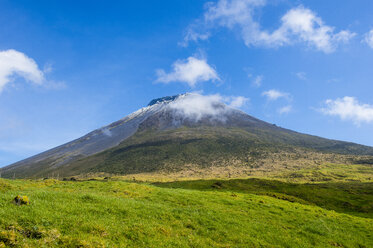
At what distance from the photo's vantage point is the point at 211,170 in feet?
563

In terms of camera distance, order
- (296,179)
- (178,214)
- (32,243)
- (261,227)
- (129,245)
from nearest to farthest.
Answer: (32,243), (129,245), (178,214), (261,227), (296,179)

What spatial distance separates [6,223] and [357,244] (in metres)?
28.4

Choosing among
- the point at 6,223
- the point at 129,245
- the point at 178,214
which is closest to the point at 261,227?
the point at 178,214

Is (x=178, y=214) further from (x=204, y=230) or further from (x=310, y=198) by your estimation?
(x=310, y=198)

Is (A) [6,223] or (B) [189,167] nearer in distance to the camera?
(A) [6,223]

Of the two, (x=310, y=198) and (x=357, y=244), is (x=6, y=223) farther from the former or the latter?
(x=310, y=198)

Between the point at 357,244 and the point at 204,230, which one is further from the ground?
the point at 204,230

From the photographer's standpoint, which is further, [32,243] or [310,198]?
[310,198]

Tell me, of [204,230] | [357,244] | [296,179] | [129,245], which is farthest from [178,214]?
[296,179]

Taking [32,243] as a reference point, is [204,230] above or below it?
below

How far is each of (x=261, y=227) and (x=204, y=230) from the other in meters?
6.58

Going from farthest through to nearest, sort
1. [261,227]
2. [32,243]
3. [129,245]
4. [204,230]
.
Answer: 1. [261,227]
2. [204,230]
3. [129,245]
4. [32,243]

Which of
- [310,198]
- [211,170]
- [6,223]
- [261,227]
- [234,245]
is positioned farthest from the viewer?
[211,170]

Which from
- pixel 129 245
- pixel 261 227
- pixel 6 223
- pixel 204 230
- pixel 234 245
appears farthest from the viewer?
pixel 261 227
